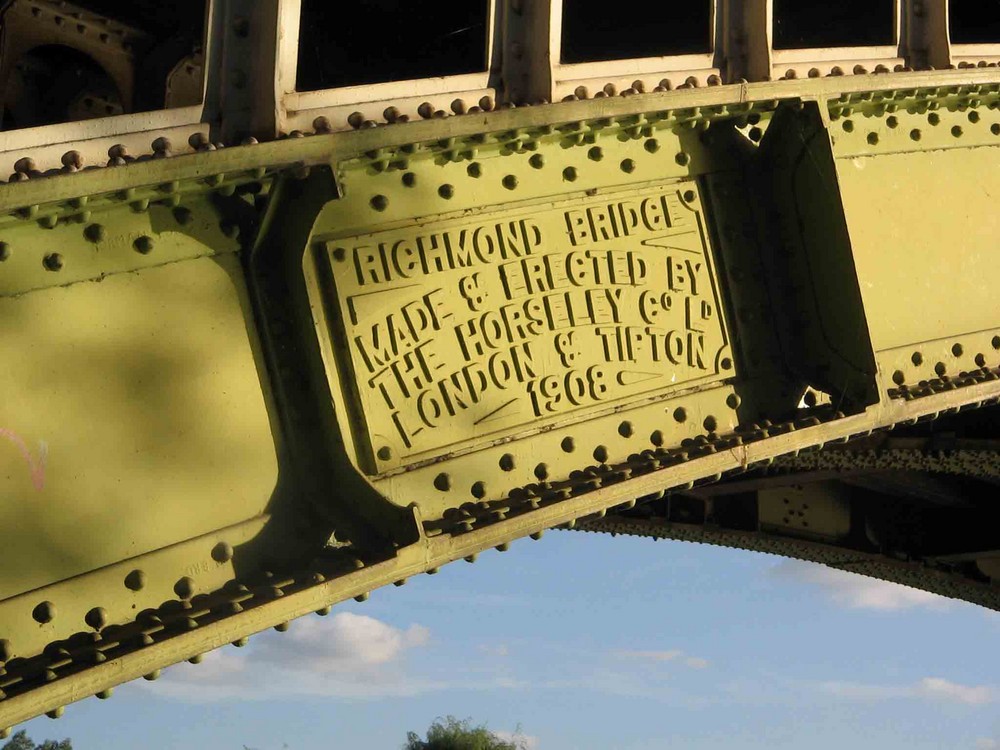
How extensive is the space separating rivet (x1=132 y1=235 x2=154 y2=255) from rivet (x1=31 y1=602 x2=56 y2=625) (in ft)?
4.64

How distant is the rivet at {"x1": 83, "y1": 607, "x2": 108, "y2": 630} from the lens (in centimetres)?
495

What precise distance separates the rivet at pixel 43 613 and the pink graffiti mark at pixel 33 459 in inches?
17.2

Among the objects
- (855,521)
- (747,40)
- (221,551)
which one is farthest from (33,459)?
(855,521)

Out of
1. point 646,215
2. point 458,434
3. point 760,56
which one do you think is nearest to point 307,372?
point 458,434

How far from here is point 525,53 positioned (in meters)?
5.94

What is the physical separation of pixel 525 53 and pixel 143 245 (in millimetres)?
1993

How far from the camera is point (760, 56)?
6.78 meters

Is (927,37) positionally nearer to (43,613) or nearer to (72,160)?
(72,160)

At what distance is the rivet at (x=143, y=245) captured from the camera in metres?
5.12

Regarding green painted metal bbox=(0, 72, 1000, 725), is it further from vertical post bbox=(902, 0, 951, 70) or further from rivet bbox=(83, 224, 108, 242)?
vertical post bbox=(902, 0, 951, 70)

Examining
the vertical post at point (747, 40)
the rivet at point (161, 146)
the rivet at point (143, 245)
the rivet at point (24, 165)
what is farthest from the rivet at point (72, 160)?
the vertical post at point (747, 40)

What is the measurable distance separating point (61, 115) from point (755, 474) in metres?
7.79

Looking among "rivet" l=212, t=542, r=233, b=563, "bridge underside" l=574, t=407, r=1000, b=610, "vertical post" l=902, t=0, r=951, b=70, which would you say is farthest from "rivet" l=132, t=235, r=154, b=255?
"bridge underside" l=574, t=407, r=1000, b=610

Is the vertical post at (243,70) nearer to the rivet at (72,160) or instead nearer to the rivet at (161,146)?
the rivet at (161,146)
